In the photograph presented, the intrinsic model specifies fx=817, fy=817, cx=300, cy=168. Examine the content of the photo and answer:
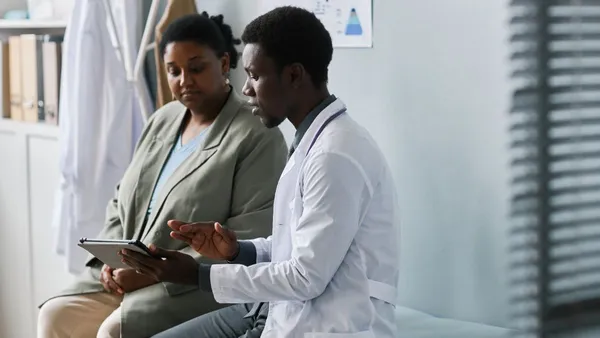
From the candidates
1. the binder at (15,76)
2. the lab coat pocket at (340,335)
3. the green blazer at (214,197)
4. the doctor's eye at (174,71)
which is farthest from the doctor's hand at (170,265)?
the binder at (15,76)

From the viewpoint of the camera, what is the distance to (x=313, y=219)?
138cm

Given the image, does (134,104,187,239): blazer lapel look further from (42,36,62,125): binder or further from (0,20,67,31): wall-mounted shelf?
(0,20,67,31): wall-mounted shelf

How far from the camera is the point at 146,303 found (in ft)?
6.95

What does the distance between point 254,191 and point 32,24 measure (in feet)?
5.43

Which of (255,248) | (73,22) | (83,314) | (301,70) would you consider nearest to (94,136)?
(73,22)

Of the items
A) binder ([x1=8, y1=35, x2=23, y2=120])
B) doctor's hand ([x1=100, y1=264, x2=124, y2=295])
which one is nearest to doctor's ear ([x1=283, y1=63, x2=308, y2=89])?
doctor's hand ([x1=100, y1=264, x2=124, y2=295])

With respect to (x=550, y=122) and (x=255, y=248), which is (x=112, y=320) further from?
(x=550, y=122)

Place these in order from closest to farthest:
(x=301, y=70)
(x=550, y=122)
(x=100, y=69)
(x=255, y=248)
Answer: (x=550, y=122), (x=301, y=70), (x=255, y=248), (x=100, y=69)

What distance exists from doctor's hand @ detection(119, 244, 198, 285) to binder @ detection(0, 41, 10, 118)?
6.89 feet

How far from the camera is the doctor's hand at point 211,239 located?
5.29 feet

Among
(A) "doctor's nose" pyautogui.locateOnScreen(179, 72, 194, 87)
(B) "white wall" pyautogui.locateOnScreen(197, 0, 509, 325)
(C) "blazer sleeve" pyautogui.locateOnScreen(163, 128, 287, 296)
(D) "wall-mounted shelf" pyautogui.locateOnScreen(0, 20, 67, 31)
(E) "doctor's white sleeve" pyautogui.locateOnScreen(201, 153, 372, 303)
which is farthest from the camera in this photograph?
(D) "wall-mounted shelf" pyautogui.locateOnScreen(0, 20, 67, 31)

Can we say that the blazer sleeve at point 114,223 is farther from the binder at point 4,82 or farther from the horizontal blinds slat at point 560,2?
the horizontal blinds slat at point 560,2

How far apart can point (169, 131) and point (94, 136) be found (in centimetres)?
55

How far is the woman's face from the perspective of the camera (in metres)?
2.24
